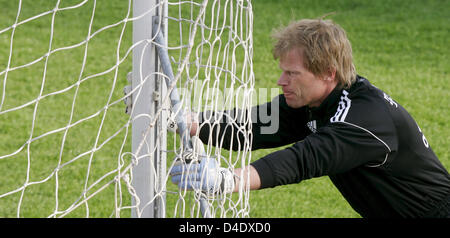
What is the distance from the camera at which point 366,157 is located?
3061mm

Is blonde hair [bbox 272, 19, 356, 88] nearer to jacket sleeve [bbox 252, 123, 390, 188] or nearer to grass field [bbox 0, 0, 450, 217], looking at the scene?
jacket sleeve [bbox 252, 123, 390, 188]

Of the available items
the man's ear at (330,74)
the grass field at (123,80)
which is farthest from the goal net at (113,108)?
the man's ear at (330,74)

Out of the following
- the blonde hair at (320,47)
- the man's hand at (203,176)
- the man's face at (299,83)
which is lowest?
the man's hand at (203,176)

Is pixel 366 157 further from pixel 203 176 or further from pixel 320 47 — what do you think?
pixel 203 176

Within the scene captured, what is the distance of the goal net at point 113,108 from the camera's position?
9.50 feet

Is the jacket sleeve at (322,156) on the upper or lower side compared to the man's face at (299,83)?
lower

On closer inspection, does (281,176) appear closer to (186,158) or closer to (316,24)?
(186,158)

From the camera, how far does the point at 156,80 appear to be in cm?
296

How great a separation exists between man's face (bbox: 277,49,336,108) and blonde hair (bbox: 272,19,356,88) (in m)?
0.03

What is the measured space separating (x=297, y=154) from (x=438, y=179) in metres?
0.87

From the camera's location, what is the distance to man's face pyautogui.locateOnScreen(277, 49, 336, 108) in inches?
129

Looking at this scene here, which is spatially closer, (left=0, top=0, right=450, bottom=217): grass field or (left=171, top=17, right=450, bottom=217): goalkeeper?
(left=171, top=17, right=450, bottom=217): goalkeeper

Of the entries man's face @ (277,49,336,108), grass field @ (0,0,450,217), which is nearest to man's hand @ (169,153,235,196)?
man's face @ (277,49,336,108)

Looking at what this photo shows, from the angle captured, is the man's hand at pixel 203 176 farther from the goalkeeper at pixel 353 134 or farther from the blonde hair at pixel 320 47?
the blonde hair at pixel 320 47
